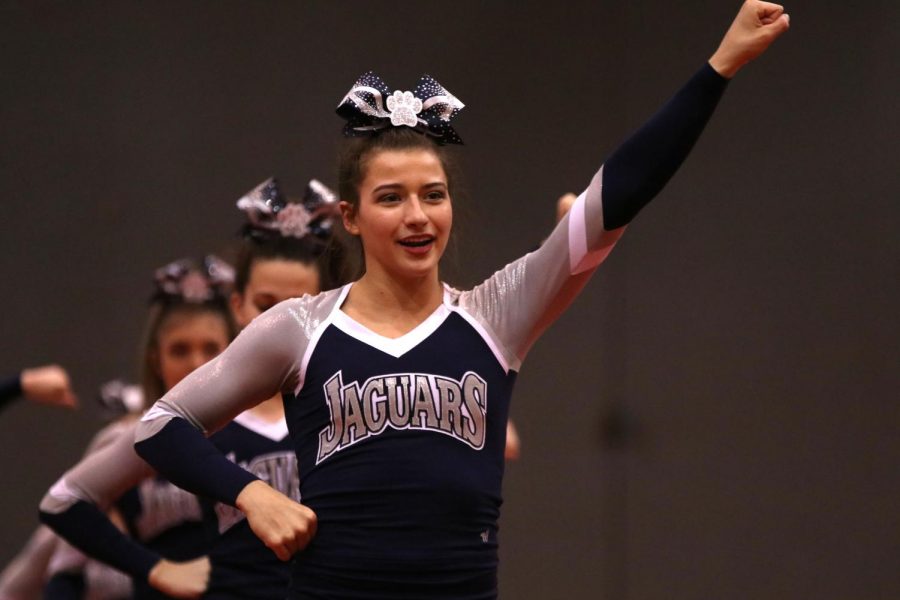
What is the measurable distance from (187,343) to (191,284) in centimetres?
20

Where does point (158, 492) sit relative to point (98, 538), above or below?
above

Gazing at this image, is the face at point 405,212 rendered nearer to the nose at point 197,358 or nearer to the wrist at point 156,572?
the wrist at point 156,572

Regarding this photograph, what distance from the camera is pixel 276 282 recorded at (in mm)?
2852

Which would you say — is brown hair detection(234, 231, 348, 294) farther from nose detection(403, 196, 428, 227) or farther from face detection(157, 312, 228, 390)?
nose detection(403, 196, 428, 227)

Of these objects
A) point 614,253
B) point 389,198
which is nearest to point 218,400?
point 389,198

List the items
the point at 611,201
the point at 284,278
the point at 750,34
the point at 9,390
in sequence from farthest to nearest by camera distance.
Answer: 1. the point at 9,390
2. the point at 284,278
3. the point at 611,201
4. the point at 750,34

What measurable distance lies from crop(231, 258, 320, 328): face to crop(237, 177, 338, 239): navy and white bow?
3.3 inches

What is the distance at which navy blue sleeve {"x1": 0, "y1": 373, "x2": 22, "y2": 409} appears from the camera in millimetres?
3156

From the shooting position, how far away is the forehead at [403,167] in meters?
1.96

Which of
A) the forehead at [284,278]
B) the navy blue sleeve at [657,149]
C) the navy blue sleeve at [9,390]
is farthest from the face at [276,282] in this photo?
the navy blue sleeve at [657,149]

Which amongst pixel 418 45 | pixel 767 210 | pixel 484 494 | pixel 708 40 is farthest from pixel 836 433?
pixel 484 494

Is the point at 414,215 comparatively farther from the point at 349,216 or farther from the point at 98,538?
the point at 98,538

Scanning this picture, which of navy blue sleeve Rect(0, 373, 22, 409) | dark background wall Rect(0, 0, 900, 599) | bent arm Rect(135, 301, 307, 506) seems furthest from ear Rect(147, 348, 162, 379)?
bent arm Rect(135, 301, 307, 506)

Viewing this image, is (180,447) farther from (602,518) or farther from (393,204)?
(602,518)
